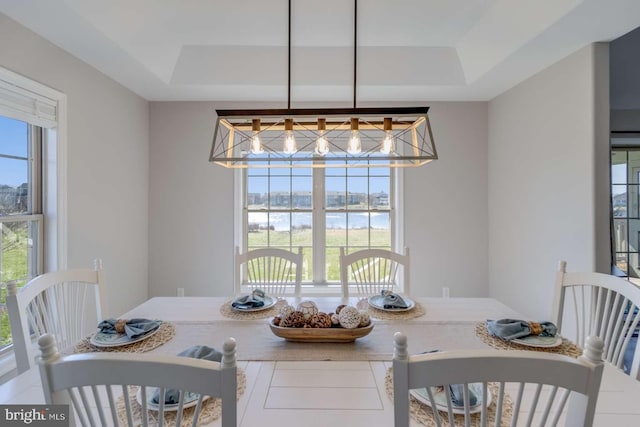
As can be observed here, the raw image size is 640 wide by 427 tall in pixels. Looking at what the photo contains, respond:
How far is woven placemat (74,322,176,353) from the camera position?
1229mm

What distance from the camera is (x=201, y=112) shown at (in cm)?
295

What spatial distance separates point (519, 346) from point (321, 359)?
2.68 ft

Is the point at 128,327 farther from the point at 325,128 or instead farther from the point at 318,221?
the point at 318,221

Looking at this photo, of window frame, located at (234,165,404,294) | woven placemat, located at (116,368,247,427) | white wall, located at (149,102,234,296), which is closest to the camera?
woven placemat, located at (116,368,247,427)

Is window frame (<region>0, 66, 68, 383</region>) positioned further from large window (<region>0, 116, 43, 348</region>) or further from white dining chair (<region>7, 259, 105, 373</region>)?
white dining chair (<region>7, 259, 105, 373</region>)

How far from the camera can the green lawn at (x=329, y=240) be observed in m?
3.16

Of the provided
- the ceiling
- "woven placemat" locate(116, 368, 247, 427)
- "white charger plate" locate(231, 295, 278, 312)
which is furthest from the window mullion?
"woven placemat" locate(116, 368, 247, 427)

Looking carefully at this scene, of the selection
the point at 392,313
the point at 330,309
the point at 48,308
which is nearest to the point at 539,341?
the point at 392,313

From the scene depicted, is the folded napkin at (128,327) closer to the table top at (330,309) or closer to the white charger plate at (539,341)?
the table top at (330,309)

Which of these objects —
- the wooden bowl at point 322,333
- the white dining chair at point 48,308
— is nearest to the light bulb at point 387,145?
the wooden bowl at point 322,333

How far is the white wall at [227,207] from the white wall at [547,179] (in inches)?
6.8

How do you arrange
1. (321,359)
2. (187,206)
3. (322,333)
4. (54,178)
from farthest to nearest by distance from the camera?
(187,206) < (54,178) < (322,333) < (321,359)

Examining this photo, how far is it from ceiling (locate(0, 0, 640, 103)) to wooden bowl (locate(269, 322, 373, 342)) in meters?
1.91

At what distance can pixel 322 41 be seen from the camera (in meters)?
2.38
